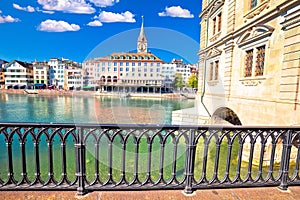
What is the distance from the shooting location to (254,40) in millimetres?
8062

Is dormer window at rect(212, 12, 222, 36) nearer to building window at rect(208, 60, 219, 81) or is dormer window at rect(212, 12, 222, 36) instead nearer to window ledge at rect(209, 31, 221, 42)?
window ledge at rect(209, 31, 221, 42)

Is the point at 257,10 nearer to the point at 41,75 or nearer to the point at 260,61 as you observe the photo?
the point at 260,61

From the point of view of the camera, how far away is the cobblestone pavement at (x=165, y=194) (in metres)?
2.37

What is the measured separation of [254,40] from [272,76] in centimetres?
214

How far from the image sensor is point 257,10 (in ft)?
25.6

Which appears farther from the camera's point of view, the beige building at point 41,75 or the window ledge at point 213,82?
the beige building at point 41,75

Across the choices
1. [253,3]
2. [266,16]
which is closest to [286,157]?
[266,16]

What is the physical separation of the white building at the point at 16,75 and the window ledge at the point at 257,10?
84.8 metres

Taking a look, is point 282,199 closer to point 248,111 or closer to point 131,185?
point 131,185

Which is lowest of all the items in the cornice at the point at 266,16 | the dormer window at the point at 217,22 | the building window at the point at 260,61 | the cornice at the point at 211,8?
the building window at the point at 260,61

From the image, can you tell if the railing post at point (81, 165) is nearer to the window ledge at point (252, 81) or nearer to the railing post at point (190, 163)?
the railing post at point (190, 163)

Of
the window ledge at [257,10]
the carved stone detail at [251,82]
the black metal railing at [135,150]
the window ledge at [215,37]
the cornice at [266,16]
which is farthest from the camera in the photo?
the window ledge at [215,37]

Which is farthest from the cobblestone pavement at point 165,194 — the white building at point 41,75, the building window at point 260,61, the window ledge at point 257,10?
the white building at point 41,75

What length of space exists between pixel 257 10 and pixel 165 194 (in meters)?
9.07
